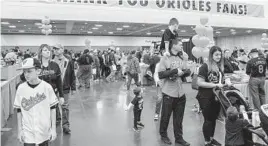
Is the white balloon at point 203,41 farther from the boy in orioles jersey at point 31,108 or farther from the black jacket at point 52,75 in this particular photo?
the boy in orioles jersey at point 31,108

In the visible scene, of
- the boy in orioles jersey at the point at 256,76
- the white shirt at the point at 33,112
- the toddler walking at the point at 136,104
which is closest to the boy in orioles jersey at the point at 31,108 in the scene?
the white shirt at the point at 33,112

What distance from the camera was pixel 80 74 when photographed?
1170 centimetres

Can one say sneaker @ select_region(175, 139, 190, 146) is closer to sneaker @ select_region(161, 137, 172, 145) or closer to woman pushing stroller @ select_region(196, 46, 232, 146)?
sneaker @ select_region(161, 137, 172, 145)

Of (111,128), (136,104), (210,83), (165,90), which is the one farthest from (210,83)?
(111,128)

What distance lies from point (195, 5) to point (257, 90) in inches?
502

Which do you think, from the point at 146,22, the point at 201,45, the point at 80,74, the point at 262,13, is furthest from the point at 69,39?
the point at 201,45

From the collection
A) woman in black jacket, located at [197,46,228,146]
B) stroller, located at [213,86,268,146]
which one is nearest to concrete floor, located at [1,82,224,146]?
woman in black jacket, located at [197,46,228,146]

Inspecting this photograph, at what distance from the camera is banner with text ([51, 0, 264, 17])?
15719 mm

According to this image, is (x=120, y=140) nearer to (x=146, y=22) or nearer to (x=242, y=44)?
Result: (x=146, y=22)

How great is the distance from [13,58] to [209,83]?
7820 millimetres

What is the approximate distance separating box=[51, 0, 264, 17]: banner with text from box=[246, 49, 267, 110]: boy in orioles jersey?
35.9 ft

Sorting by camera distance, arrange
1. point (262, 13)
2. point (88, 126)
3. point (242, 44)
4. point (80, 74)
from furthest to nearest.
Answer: point (242, 44) < point (262, 13) < point (80, 74) < point (88, 126)

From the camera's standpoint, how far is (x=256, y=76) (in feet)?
20.1

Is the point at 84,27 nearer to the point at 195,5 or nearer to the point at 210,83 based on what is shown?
the point at 195,5
